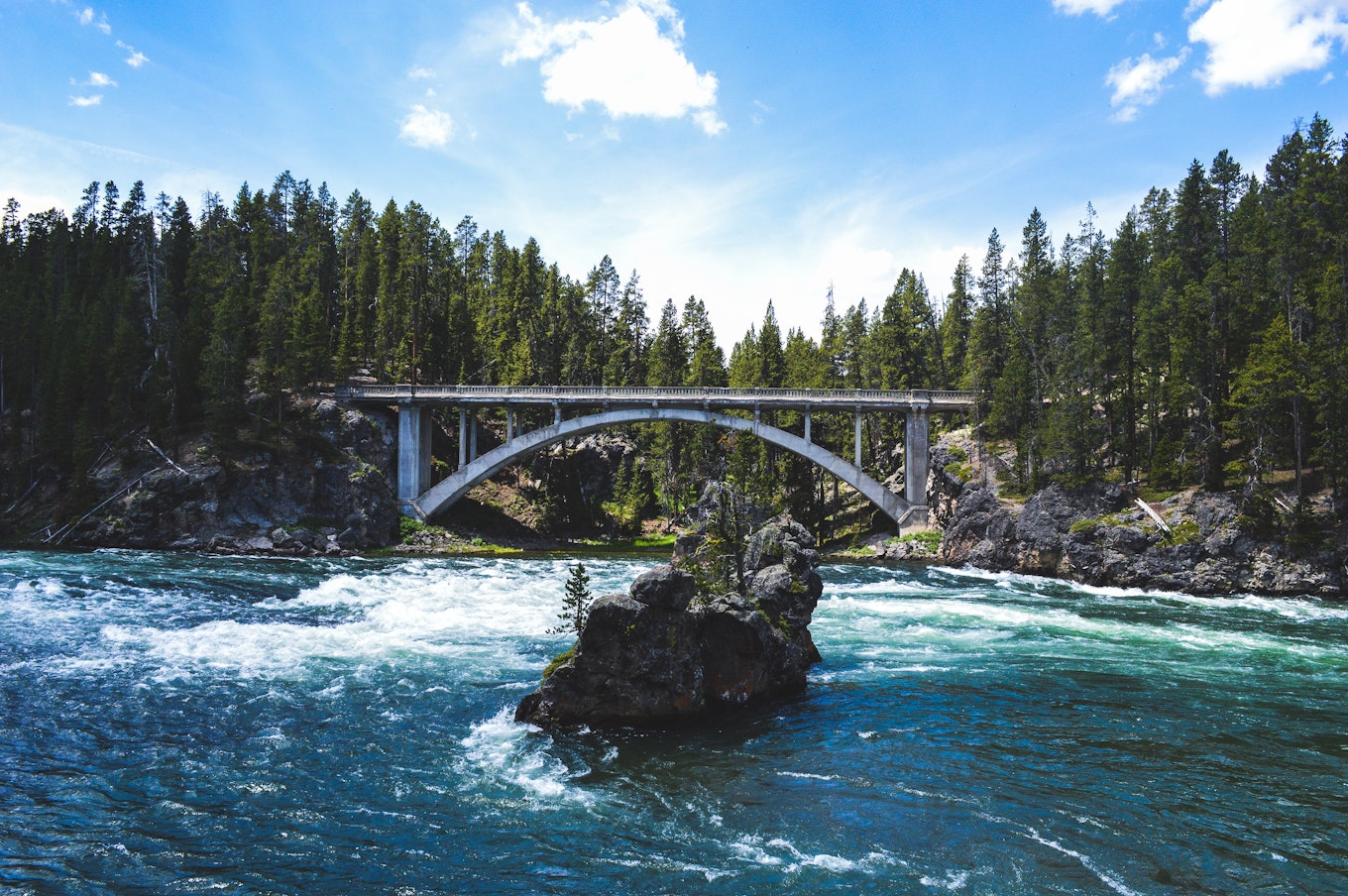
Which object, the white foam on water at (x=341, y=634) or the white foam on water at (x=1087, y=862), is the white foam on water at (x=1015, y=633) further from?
the white foam on water at (x=1087, y=862)

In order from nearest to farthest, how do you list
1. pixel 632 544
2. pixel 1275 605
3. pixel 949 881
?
pixel 949 881, pixel 1275 605, pixel 632 544

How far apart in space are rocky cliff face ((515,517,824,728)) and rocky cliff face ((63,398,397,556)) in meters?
33.8

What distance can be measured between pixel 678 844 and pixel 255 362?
55049 millimetres

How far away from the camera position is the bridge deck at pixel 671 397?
2005 inches

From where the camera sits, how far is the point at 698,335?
75875mm

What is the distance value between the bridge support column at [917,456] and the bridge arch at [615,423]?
89 cm

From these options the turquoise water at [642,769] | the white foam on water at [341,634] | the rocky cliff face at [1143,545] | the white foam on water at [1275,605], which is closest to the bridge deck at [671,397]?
the rocky cliff face at [1143,545]

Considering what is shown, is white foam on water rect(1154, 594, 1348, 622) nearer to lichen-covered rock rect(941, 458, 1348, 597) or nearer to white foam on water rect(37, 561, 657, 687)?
lichen-covered rock rect(941, 458, 1348, 597)

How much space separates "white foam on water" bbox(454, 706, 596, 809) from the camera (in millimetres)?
11266

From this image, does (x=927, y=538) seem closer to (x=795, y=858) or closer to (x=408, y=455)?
(x=408, y=455)

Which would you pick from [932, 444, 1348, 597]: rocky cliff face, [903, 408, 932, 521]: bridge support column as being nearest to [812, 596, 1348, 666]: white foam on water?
[932, 444, 1348, 597]: rocky cliff face

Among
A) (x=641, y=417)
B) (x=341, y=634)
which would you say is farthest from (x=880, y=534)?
(x=341, y=634)

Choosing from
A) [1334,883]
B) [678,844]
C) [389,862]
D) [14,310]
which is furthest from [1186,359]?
[14,310]

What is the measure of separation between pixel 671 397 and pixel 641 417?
246 cm
